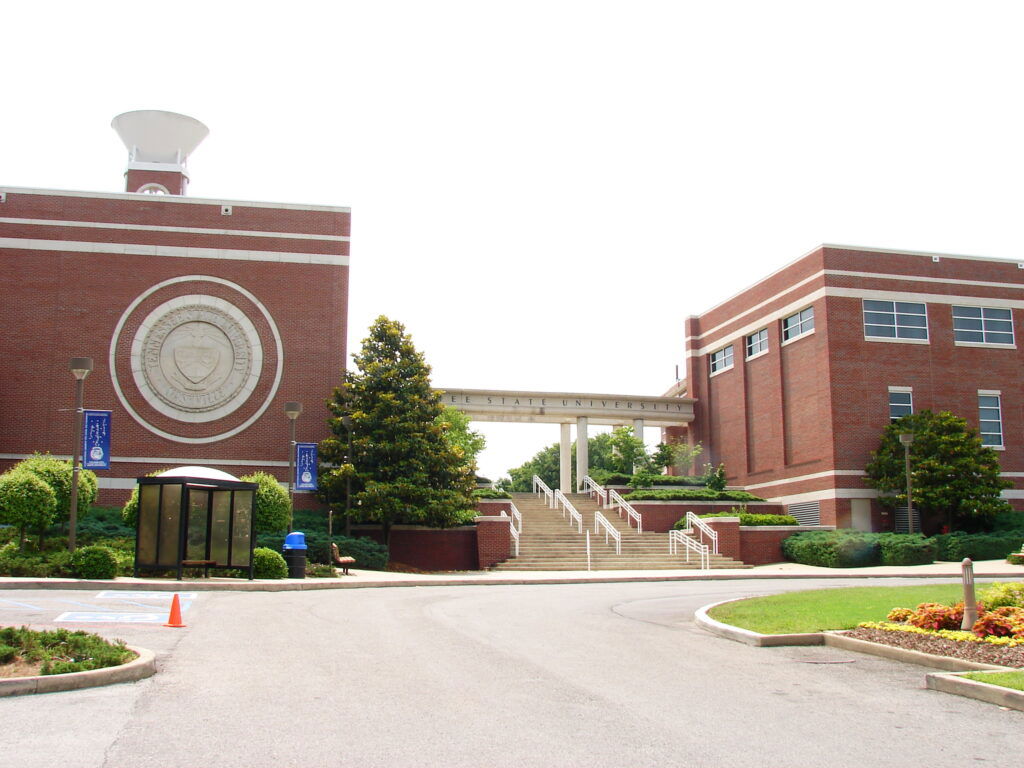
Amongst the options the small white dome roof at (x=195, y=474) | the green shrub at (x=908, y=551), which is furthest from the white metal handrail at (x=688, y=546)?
the small white dome roof at (x=195, y=474)

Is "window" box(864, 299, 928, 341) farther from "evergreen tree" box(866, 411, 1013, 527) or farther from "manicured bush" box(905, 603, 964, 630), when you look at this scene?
"manicured bush" box(905, 603, 964, 630)

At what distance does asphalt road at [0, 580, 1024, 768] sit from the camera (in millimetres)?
7242

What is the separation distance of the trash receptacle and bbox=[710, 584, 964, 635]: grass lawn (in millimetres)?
11669

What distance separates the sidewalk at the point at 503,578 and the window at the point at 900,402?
8.67 metres

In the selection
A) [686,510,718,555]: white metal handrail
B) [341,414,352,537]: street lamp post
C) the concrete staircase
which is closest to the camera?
[341,414,352,537]: street lamp post

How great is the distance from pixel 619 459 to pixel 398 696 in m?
44.6

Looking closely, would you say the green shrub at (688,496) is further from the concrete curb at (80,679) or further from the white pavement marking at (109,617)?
the concrete curb at (80,679)

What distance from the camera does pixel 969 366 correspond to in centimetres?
4378

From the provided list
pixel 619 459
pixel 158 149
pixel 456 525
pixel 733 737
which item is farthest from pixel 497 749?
pixel 619 459

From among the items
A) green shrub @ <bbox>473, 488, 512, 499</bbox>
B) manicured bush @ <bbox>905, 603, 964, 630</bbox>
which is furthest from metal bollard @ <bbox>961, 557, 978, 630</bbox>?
green shrub @ <bbox>473, 488, 512, 499</bbox>

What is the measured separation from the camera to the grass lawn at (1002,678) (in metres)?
9.45

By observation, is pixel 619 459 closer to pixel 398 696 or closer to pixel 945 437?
pixel 945 437

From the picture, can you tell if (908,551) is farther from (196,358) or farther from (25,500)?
(25,500)

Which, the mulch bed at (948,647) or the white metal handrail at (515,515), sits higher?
the white metal handrail at (515,515)
